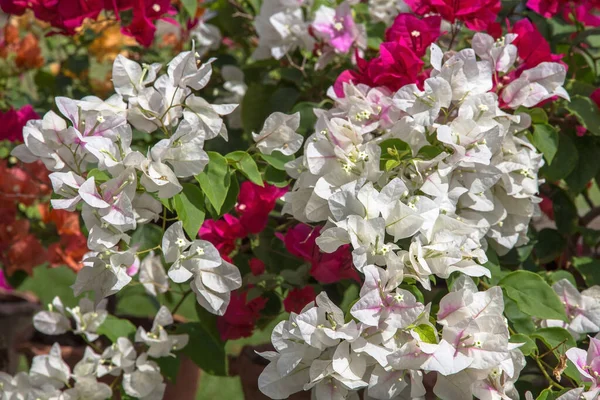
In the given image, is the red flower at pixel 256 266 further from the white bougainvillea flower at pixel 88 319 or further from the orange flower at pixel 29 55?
the orange flower at pixel 29 55

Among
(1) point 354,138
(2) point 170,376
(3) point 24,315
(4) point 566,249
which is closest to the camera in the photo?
(1) point 354,138

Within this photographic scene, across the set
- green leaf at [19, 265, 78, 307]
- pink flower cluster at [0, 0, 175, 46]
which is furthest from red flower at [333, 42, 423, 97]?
green leaf at [19, 265, 78, 307]

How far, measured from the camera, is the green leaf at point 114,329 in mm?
1051

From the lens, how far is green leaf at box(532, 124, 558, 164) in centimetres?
95

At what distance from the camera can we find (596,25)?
3.62ft

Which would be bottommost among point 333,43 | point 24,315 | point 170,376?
point 24,315

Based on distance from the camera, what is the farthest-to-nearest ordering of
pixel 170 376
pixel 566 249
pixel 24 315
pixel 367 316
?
pixel 24 315
pixel 566 249
pixel 170 376
pixel 367 316

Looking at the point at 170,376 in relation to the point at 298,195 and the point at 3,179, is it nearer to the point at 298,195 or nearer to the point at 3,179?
the point at 298,195

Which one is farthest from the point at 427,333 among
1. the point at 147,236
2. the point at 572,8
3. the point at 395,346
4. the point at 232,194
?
the point at 572,8

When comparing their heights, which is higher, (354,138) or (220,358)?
(354,138)

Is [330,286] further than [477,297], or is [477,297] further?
[330,286]

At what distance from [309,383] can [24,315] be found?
2.92 ft

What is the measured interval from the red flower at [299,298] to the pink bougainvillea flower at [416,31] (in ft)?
0.99

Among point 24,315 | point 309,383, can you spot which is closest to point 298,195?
point 309,383
